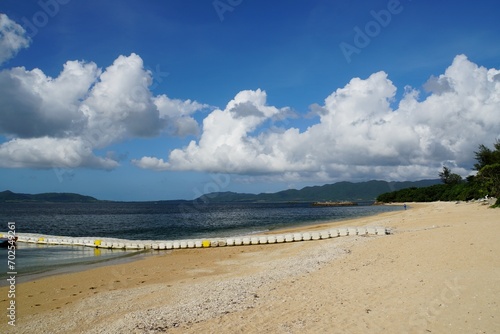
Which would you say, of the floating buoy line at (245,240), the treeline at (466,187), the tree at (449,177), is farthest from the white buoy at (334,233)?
the tree at (449,177)

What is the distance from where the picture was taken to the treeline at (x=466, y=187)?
46.8 meters

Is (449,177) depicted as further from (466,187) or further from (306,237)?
(306,237)

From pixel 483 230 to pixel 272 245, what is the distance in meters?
14.7

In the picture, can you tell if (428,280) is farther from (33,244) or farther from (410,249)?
(33,244)

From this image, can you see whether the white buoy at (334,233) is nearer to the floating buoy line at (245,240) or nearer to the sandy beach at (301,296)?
the floating buoy line at (245,240)

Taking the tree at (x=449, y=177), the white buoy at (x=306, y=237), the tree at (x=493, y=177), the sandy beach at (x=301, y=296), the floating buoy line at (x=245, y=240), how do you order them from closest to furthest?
the sandy beach at (x=301, y=296) < the floating buoy line at (x=245, y=240) < the white buoy at (x=306, y=237) < the tree at (x=493, y=177) < the tree at (x=449, y=177)

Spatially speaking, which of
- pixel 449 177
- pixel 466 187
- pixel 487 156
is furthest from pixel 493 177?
pixel 449 177

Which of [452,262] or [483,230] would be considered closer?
[452,262]

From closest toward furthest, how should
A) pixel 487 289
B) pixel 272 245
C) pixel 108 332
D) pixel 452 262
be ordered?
pixel 108 332
pixel 487 289
pixel 452 262
pixel 272 245

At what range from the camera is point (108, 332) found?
8.66 metres

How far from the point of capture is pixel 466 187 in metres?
94.9

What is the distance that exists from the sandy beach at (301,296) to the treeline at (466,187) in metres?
34.3

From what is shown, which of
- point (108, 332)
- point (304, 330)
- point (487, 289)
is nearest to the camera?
point (304, 330)

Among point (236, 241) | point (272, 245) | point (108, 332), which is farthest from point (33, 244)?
point (108, 332)
